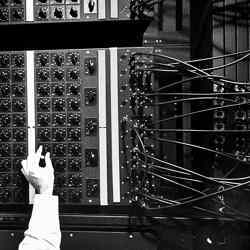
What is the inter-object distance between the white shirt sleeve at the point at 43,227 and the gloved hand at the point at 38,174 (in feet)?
0.08

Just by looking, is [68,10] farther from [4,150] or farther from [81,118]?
[4,150]

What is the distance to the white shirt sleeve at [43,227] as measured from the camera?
97 cm

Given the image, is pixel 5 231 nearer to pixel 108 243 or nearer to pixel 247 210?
pixel 108 243

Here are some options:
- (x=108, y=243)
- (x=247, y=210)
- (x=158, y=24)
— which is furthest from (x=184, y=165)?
(x=158, y=24)

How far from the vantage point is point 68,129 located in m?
1.09

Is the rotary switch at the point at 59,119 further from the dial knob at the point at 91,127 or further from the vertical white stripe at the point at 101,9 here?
the vertical white stripe at the point at 101,9

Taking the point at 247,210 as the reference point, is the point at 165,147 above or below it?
above

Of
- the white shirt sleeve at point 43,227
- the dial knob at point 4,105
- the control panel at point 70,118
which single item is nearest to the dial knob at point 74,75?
the control panel at point 70,118

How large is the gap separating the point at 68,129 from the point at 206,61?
44 cm

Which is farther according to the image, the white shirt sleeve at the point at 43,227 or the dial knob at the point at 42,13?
the dial knob at the point at 42,13

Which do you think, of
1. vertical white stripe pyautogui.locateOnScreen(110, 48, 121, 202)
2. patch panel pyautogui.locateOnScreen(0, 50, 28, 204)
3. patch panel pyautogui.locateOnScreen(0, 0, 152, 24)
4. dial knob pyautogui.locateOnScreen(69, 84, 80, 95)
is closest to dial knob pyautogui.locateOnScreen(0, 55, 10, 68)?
patch panel pyautogui.locateOnScreen(0, 50, 28, 204)

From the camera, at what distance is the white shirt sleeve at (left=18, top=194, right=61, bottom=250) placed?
97cm

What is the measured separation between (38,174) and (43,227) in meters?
0.14

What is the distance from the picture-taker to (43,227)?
3.21ft
